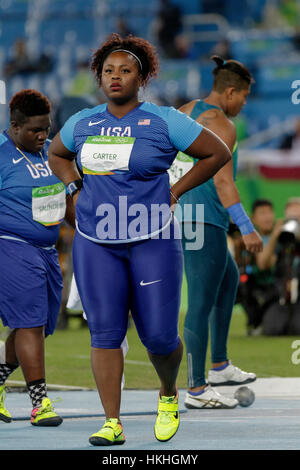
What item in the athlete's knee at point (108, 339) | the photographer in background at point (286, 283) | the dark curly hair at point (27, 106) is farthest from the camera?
the photographer in background at point (286, 283)

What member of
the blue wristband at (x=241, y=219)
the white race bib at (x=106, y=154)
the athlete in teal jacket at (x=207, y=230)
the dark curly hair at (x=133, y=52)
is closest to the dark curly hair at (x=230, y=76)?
the athlete in teal jacket at (x=207, y=230)

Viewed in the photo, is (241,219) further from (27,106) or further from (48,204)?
(27,106)

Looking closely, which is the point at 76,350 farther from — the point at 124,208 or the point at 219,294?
the point at 124,208

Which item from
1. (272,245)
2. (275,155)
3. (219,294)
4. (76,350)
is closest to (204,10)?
(275,155)

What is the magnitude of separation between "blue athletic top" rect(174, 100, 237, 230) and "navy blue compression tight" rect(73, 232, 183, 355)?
1.65m

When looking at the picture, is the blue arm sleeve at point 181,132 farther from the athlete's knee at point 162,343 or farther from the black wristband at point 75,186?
the athlete's knee at point 162,343

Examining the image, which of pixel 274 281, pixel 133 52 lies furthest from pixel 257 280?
pixel 133 52

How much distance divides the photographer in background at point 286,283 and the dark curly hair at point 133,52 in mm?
6884

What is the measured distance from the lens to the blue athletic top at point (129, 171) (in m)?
5.03

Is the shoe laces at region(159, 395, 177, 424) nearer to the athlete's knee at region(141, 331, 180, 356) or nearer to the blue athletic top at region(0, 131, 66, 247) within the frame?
the athlete's knee at region(141, 331, 180, 356)

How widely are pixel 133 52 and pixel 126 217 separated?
888 mm

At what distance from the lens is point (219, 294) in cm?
725
